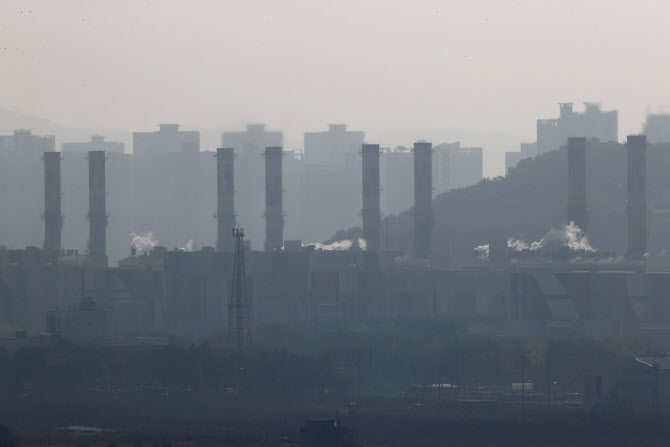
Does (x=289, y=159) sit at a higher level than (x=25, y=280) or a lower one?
higher

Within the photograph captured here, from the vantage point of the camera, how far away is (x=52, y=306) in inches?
3324

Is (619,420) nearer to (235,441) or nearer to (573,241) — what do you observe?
(235,441)

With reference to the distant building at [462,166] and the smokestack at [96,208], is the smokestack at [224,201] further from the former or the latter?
the distant building at [462,166]

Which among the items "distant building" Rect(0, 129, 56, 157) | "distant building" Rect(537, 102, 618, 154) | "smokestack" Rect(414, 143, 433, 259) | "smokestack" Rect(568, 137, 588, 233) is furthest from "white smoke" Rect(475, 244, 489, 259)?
"distant building" Rect(0, 129, 56, 157)

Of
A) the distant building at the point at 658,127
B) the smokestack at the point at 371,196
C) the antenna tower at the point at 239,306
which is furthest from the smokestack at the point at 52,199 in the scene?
the distant building at the point at 658,127

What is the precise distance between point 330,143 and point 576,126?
154 ft

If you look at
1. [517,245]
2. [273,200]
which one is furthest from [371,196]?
[517,245]

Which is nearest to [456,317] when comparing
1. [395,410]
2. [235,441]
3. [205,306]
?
[205,306]

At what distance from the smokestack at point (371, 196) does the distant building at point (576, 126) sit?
6754 cm

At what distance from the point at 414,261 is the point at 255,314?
922cm

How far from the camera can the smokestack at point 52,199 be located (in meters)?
91.6

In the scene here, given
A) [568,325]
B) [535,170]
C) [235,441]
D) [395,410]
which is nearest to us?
[235,441]

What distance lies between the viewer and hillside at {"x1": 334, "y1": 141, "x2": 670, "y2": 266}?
333ft

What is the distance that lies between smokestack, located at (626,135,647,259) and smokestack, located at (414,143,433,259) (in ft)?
34.0
